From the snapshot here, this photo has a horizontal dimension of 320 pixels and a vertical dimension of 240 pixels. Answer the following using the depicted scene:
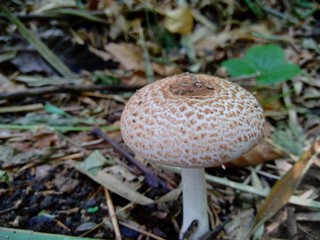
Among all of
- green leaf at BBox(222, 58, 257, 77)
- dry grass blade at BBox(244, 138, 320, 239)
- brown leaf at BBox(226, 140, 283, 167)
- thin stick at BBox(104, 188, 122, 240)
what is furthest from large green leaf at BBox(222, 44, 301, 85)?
thin stick at BBox(104, 188, 122, 240)

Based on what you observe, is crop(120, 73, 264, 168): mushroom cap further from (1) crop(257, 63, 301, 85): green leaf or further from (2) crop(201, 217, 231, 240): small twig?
(1) crop(257, 63, 301, 85): green leaf

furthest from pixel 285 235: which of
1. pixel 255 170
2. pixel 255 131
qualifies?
pixel 255 131

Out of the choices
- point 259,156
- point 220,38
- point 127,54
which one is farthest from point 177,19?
point 259,156

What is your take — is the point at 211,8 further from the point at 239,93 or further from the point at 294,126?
the point at 239,93

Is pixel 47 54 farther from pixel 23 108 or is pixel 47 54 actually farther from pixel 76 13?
pixel 23 108

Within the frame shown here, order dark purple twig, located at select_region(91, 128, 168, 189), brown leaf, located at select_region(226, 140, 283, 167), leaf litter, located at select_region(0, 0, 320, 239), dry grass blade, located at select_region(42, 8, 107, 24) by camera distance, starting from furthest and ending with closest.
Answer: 1. dry grass blade, located at select_region(42, 8, 107, 24)
2. brown leaf, located at select_region(226, 140, 283, 167)
3. dark purple twig, located at select_region(91, 128, 168, 189)
4. leaf litter, located at select_region(0, 0, 320, 239)

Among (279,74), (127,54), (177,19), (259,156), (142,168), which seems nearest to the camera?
(142,168)

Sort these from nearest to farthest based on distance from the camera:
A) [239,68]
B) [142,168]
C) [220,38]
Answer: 1. [142,168]
2. [239,68]
3. [220,38]
